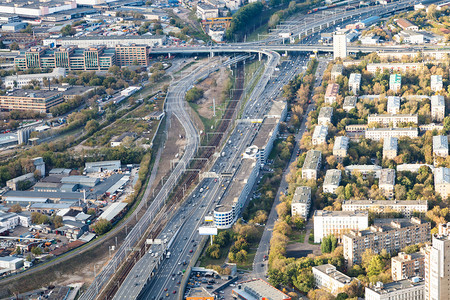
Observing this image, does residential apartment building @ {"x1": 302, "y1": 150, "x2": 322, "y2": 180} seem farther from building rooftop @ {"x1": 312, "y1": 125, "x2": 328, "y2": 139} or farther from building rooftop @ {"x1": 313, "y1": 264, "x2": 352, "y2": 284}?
building rooftop @ {"x1": 313, "y1": 264, "x2": 352, "y2": 284}

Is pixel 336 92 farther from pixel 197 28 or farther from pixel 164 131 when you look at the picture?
pixel 197 28

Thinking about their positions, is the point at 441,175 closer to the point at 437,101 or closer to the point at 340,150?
the point at 340,150

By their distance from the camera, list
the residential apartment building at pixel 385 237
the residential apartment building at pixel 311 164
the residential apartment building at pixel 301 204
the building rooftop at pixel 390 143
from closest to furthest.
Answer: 1. the residential apartment building at pixel 385 237
2. the residential apartment building at pixel 301 204
3. the residential apartment building at pixel 311 164
4. the building rooftop at pixel 390 143

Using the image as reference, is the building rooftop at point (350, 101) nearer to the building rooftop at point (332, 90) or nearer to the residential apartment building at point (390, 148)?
the building rooftop at point (332, 90)

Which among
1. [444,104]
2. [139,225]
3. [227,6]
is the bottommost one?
[139,225]

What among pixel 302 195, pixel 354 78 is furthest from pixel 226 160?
pixel 354 78

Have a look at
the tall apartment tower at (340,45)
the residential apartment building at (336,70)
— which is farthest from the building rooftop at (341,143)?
the tall apartment tower at (340,45)

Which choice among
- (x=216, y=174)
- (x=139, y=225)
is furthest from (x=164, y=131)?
(x=139, y=225)
